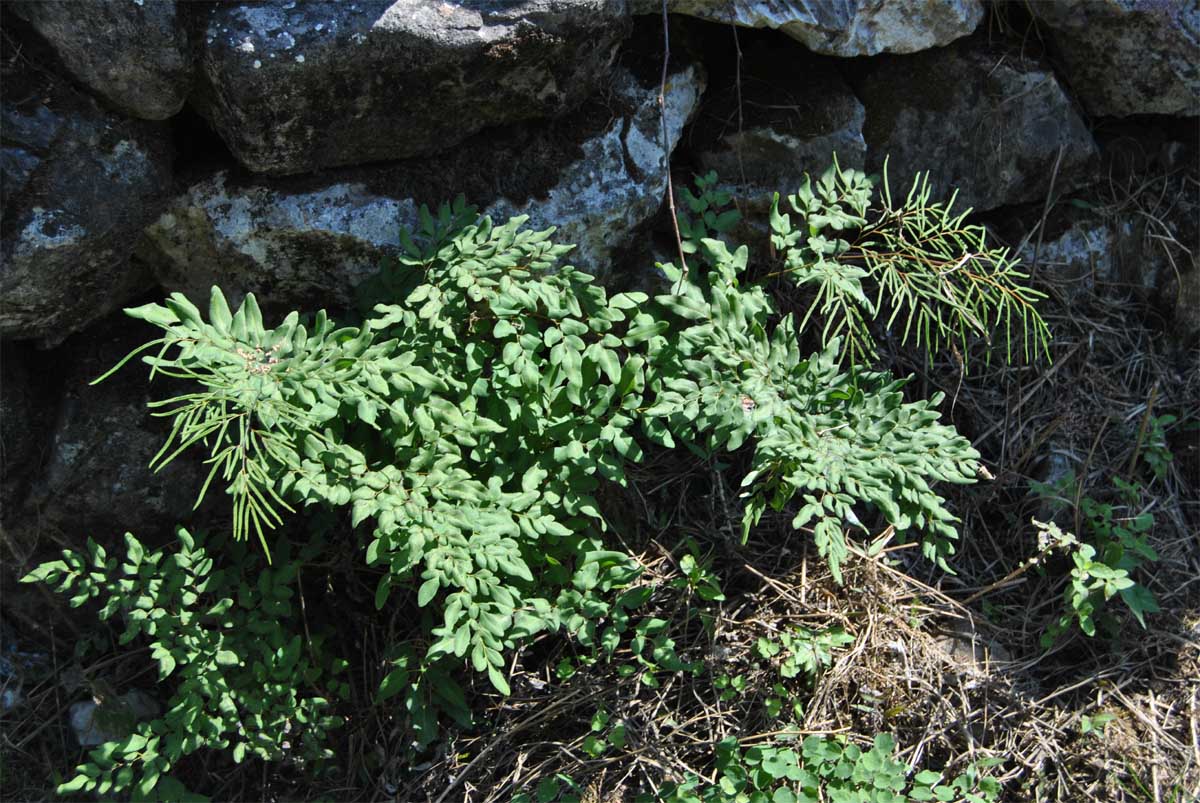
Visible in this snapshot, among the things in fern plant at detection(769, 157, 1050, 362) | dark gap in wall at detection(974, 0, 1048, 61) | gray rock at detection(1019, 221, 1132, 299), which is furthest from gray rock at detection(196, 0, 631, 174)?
gray rock at detection(1019, 221, 1132, 299)

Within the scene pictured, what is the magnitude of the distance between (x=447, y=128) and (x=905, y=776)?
195 centimetres

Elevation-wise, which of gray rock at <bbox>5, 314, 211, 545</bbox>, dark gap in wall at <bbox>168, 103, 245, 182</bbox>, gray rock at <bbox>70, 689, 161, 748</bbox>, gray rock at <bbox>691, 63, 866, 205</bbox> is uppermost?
dark gap in wall at <bbox>168, 103, 245, 182</bbox>

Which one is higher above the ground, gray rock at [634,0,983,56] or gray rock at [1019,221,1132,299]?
gray rock at [634,0,983,56]

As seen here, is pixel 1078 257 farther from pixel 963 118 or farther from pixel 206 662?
pixel 206 662

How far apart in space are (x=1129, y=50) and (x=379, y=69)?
6.86ft

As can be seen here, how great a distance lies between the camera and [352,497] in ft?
7.54

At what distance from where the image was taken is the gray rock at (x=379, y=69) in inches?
96.2

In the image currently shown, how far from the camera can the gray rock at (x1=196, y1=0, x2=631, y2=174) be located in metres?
2.44

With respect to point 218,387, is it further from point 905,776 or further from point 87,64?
point 905,776

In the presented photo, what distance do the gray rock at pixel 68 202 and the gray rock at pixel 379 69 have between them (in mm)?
216

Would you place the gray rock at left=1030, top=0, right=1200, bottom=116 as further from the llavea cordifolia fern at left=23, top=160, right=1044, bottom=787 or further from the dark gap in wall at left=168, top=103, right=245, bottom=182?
the dark gap in wall at left=168, top=103, right=245, bottom=182

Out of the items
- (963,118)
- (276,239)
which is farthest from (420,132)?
(963,118)

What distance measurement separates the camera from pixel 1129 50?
3.09m

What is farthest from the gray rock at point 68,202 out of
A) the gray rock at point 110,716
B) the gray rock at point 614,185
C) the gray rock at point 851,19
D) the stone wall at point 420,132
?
the gray rock at point 851,19
